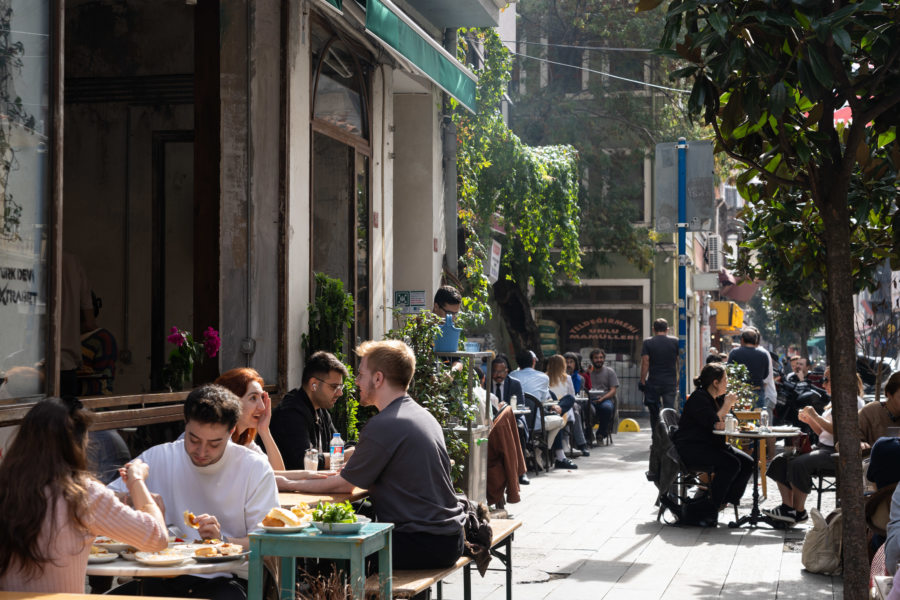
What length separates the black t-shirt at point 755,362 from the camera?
1567 cm

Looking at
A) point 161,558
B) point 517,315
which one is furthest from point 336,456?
point 517,315

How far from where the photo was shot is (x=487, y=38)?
16094 mm

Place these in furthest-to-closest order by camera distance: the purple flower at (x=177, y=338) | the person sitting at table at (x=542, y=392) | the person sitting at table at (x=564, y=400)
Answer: the person sitting at table at (x=564, y=400)
the person sitting at table at (x=542, y=392)
the purple flower at (x=177, y=338)

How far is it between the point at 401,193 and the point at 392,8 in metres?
4.17

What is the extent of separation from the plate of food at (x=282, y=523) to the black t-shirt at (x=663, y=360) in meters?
12.3

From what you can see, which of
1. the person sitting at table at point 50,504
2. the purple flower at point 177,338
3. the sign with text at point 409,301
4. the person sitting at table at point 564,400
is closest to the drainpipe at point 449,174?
the sign with text at point 409,301

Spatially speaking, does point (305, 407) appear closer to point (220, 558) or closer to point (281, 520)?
point (281, 520)

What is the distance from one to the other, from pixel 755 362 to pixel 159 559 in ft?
41.5

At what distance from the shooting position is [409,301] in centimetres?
1200

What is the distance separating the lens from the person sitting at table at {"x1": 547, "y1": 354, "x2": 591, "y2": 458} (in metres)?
16.0

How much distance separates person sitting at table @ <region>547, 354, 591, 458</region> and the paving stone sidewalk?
2.73 m

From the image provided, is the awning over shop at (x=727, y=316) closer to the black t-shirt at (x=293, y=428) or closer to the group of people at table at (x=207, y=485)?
the black t-shirt at (x=293, y=428)

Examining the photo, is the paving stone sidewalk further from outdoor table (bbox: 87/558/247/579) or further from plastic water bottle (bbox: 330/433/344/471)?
outdoor table (bbox: 87/558/247/579)

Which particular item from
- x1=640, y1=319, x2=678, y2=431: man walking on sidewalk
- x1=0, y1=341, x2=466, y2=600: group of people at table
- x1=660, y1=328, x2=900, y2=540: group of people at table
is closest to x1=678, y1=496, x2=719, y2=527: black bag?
x1=660, y1=328, x2=900, y2=540: group of people at table
